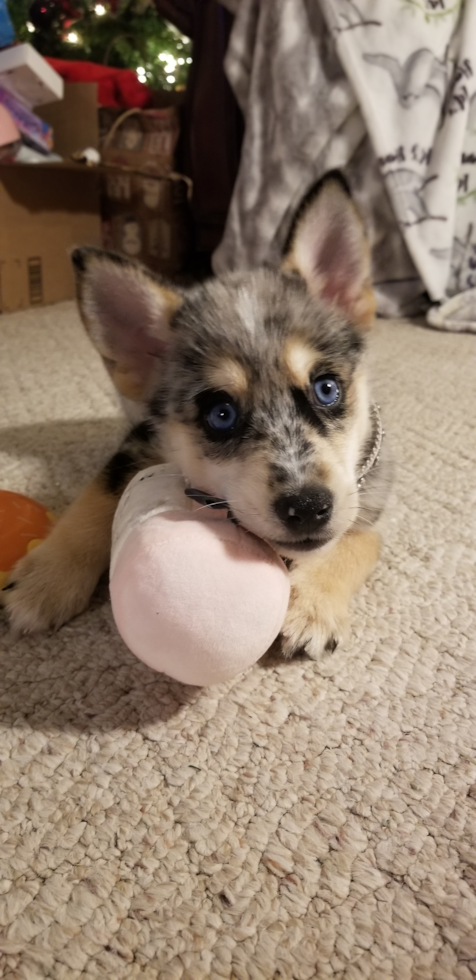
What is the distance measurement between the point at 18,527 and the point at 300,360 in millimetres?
647

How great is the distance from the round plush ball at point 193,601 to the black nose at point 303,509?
8cm

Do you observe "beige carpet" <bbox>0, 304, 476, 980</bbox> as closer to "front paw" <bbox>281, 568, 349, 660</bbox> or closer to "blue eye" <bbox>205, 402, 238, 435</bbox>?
"front paw" <bbox>281, 568, 349, 660</bbox>

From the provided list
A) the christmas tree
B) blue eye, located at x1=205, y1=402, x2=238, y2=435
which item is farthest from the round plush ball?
the christmas tree

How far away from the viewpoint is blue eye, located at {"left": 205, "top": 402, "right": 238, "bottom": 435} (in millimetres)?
1119

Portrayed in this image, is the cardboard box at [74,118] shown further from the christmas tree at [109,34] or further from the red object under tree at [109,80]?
the christmas tree at [109,34]

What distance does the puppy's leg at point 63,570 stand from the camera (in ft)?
3.70

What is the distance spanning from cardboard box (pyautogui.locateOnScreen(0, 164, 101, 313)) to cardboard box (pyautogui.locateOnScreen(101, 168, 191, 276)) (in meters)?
0.14

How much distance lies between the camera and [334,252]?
1356mm

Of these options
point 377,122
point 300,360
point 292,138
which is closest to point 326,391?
point 300,360

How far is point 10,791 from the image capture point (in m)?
0.84

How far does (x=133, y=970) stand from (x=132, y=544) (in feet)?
1.58

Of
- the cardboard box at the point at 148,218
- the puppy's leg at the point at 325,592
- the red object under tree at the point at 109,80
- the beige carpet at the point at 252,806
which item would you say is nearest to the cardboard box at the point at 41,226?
the cardboard box at the point at 148,218

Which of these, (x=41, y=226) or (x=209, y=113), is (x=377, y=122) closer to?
(x=209, y=113)

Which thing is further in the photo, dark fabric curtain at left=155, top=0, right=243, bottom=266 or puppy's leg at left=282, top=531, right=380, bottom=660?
dark fabric curtain at left=155, top=0, right=243, bottom=266
